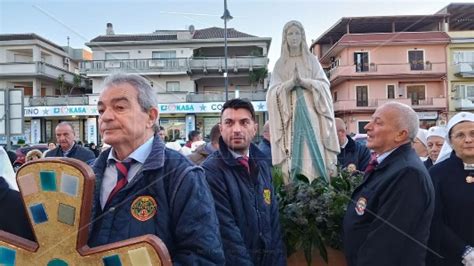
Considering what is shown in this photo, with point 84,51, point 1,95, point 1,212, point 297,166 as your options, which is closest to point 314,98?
point 297,166

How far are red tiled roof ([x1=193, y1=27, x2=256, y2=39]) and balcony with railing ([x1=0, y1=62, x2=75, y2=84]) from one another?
2.60 feet

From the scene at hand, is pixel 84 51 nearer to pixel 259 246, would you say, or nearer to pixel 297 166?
pixel 259 246

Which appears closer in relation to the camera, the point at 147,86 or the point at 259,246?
the point at 147,86

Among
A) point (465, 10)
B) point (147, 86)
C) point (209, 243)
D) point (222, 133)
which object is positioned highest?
point (465, 10)

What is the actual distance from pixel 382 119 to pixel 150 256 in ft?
5.44

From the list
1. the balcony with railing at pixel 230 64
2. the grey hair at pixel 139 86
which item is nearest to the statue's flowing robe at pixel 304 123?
the balcony with railing at pixel 230 64

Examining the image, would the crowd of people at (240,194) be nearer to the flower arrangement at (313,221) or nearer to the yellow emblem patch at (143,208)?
the yellow emblem patch at (143,208)

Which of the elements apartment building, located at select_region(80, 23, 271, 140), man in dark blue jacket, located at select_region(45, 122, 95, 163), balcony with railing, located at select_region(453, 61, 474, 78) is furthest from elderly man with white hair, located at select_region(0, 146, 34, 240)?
balcony with railing, located at select_region(453, 61, 474, 78)

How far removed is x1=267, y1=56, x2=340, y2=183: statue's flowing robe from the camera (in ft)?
11.7

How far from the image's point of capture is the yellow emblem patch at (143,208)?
1.30m

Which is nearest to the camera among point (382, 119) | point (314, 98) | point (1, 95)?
point (382, 119)

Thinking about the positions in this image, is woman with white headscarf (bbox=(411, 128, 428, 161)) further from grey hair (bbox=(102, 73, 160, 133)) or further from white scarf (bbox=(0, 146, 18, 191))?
white scarf (bbox=(0, 146, 18, 191))

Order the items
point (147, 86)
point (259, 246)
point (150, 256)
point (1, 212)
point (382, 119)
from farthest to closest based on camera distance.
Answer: point (382, 119), point (259, 246), point (147, 86), point (1, 212), point (150, 256)

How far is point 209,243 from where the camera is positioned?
1312mm
